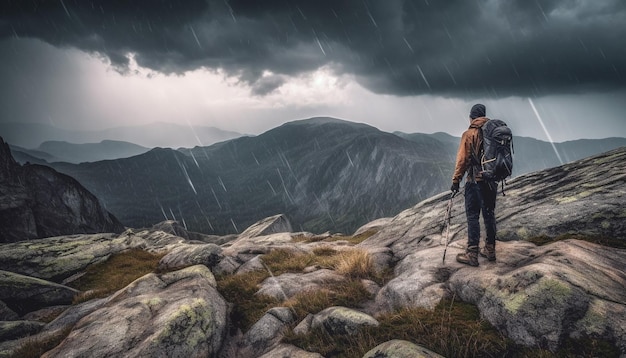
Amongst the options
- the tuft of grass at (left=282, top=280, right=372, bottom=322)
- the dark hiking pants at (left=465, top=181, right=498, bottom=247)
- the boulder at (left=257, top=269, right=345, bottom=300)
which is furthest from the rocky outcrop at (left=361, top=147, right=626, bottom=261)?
the tuft of grass at (left=282, top=280, right=372, bottom=322)

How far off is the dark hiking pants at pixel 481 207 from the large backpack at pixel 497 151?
16.4 inches

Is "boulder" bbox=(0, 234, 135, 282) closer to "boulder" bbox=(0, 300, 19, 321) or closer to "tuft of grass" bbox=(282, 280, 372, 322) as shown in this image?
"boulder" bbox=(0, 300, 19, 321)

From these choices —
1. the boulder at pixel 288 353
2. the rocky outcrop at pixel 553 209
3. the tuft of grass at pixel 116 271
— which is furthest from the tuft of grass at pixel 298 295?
the tuft of grass at pixel 116 271

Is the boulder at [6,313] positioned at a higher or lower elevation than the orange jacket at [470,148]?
higher

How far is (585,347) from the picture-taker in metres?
5.32

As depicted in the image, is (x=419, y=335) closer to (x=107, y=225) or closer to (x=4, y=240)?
(x=4, y=240)

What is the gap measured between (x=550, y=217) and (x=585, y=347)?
874 cm

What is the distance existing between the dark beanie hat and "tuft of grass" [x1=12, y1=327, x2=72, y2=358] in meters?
13.9

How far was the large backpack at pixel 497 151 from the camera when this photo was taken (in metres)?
8.56

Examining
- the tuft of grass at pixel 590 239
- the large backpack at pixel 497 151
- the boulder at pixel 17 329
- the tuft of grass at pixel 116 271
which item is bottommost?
the tuft of grass at pixel 590 239

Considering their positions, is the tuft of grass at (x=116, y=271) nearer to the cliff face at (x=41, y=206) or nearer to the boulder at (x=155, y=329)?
the boulder at (x=155, y=329)

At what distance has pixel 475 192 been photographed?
9.55 meters

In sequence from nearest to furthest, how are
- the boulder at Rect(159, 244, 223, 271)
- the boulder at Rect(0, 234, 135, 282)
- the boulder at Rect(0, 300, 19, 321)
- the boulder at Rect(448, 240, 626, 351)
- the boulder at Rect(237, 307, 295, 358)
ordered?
the boulder at Rect(448, 240, 626, 351), the boulder at Rect(237, 307, 295, 358), the boulder at Rect(0, 300, 19, 321), the boulder at Rect(159, 244, 223, 271), the boulder at Rect(0, 234, 135, 282)

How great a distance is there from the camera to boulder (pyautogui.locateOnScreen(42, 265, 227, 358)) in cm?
695
